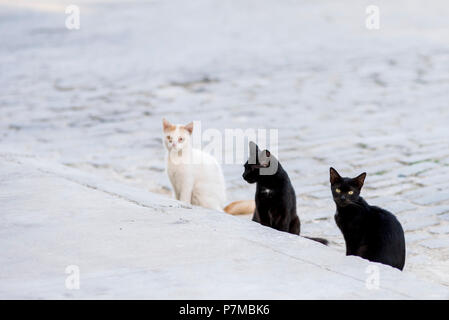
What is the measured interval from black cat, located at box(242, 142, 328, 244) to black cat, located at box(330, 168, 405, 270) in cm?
33

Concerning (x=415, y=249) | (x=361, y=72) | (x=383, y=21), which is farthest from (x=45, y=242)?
(x=383, y=21)

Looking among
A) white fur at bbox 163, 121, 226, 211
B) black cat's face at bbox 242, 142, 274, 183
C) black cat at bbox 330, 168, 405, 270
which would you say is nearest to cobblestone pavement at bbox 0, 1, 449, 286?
black cat at bbox 330, 168, 405, 270

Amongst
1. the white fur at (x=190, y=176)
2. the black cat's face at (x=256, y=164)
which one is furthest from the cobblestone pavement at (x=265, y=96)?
the black cat's face at (x=256, y=164)

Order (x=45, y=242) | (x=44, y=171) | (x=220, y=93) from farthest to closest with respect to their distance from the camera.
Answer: (x=220, y=93), (x=44, y=171), (x=45, y=242)

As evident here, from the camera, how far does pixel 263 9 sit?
17.8 metres

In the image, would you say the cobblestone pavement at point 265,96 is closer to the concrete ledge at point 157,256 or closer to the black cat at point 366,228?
Answer: the black cat at point 366,228

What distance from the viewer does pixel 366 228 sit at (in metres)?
3.85

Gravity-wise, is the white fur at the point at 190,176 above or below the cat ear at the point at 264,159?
below

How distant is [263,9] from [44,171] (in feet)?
44.3

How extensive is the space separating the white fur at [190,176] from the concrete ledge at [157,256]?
87 cm

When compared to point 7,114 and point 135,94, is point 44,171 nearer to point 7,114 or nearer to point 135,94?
point 7,114

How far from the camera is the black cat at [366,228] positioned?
12.1 feet

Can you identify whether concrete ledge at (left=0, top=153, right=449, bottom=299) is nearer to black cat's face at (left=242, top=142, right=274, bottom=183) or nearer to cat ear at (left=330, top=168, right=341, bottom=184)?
black cat's face at (left=242, top=142, right=274, bottom=183)

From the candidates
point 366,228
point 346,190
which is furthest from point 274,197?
point 366,228
